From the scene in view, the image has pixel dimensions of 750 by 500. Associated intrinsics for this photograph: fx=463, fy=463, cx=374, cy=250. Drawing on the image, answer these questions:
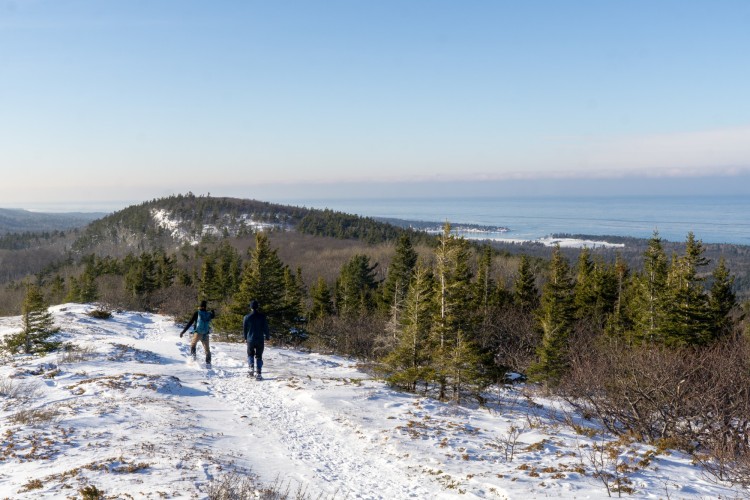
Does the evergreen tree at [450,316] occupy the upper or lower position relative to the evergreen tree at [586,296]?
upper

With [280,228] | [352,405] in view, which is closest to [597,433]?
[352,405]

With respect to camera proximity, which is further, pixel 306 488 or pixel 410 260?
pixel 410 260

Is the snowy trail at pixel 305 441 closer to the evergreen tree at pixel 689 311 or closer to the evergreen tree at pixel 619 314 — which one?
the evergreen tree at pixel 689 311

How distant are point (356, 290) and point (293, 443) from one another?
165 feet

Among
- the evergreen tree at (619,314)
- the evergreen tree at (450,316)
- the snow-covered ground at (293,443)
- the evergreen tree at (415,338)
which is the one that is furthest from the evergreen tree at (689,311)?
the evergreen tree at (415,338)

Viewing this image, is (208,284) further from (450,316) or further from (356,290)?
(450,316)

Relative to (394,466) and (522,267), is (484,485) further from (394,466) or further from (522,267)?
(522,267)

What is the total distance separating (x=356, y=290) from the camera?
59.6 metres

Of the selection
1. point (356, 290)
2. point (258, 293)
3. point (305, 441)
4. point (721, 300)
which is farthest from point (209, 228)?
point (305, 441)

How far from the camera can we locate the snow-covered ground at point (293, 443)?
7.12 m

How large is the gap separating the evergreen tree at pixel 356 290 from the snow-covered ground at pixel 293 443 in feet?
112

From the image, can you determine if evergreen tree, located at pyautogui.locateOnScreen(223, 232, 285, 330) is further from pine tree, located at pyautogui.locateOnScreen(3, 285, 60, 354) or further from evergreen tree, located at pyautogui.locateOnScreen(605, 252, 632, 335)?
evergreen tree, located at pyautogui.locateOnScreen(605, 252, 632, 335)

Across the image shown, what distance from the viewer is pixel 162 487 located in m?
6.41

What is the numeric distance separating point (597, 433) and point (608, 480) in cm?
380
